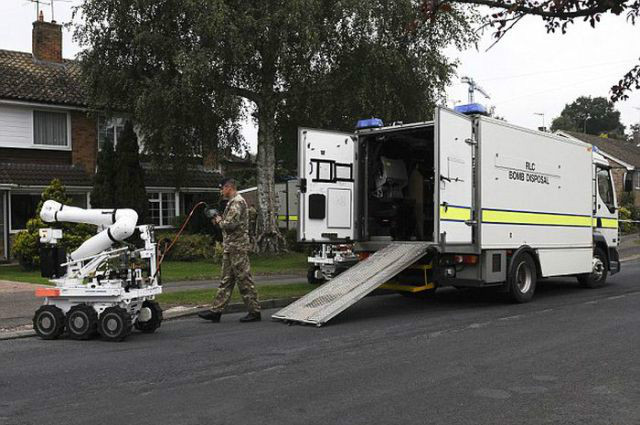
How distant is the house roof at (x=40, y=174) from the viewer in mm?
21359

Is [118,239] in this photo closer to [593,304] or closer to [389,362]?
[389,362]

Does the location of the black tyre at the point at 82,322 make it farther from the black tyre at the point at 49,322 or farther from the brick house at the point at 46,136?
the brick house at the point at 46,136

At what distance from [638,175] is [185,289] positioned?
40.1m

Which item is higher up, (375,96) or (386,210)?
(375,96)

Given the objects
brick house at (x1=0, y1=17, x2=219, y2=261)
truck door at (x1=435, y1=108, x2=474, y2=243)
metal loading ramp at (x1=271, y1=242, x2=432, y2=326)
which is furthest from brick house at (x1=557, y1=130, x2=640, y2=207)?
metal loading ramp at (x1=271, y1=242, x2=432, y2=326)

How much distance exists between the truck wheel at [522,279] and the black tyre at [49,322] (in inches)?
280

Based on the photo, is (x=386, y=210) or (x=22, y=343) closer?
(x=22, y=343)

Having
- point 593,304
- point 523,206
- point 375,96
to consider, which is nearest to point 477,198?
point 523,206

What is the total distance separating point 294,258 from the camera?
21.5 meters

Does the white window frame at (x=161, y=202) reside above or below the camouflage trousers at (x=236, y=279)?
above

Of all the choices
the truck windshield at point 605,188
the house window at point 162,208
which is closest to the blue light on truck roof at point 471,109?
the truck windshield at point 605,188

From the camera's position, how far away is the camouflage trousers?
31.8 feet

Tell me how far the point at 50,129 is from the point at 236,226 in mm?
16016

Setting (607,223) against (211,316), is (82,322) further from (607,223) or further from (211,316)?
(607,223)
